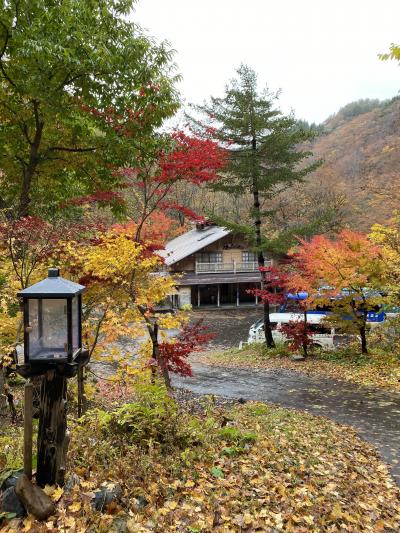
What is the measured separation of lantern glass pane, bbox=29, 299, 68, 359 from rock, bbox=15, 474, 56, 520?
46.6 inches

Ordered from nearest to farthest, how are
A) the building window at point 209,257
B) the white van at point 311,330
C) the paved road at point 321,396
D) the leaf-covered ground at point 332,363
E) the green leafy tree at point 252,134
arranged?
the paved road at point 321,396
the leaf-covered ground at point 332,363
the green leafy tree at point 252,134
the white van at point 311,330
the building window at point 209,257

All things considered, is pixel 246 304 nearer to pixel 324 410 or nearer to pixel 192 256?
pixel 192 256

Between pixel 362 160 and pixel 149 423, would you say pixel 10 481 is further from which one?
pixel 362 160

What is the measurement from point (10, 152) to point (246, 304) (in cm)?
2987

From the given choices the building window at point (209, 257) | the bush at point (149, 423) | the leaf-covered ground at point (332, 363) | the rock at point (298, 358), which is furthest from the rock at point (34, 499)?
the building window at point (209, 257)

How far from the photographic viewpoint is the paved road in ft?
27.8

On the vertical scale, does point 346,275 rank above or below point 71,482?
above

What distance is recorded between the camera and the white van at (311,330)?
19.6m

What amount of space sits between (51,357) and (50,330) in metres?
0.27

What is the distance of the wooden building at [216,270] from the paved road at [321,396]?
1803cm

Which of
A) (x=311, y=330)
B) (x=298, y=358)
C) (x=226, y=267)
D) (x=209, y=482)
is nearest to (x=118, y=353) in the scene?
(x=209, y=482)

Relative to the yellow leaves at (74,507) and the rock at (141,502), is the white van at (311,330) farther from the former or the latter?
the yellow leaves at (74,507)

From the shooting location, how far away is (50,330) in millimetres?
4133

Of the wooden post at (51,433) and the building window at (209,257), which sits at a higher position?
the building window at (209,257)
